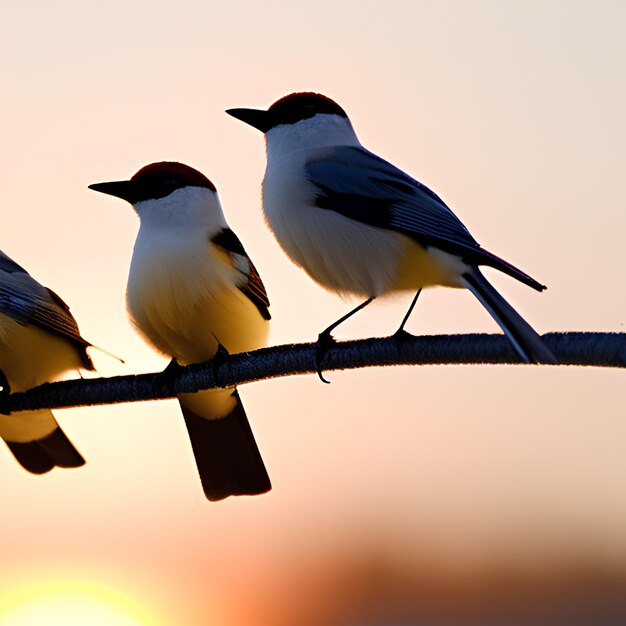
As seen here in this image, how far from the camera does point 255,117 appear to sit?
4.91m

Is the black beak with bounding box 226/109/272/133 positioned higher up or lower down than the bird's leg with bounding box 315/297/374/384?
higher up

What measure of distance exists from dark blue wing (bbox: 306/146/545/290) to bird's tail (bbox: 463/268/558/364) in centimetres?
7

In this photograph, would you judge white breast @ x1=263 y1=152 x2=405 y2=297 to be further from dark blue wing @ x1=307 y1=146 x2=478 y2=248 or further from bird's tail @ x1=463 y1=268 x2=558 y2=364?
bird's tail @ x1=463 y1=268 x2=558 y2=364

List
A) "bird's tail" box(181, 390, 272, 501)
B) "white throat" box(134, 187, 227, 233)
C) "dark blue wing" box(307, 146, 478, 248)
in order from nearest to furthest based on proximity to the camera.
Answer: "dark blue wing" box(307, 146, 478, 248), "white throat" box(134, 187, 227, 233), "bird's tail" box(181, 390, 272, 501)

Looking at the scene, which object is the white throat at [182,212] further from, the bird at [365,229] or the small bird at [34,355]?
the small bird at [34,355]

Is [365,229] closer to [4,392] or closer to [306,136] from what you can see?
[306,136]

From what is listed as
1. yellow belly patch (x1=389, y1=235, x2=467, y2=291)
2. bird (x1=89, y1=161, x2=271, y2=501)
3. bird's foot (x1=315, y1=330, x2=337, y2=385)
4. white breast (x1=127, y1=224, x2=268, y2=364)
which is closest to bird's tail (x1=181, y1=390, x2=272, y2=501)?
bird (x1=89, y1=161, x2=271, y2=501)

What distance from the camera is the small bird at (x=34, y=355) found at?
17.6ft

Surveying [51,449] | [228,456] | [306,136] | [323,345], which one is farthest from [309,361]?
[51,449]

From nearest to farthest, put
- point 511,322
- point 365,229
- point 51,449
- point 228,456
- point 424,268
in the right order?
point 511,322
point 424,268
point 365,229
point 228,456
point 51,449

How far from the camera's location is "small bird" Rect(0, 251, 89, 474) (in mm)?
5367

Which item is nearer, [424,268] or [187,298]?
[424,268]

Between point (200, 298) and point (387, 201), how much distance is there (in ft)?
3.24

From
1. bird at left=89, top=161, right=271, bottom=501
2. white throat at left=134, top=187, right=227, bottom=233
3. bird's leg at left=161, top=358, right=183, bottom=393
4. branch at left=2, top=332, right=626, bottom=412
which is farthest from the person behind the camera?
white throat at left=134, top=187, right=227, bottom=233
